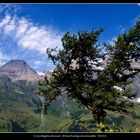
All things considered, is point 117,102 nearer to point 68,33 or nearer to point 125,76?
point 125,76

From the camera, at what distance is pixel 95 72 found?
116 feet

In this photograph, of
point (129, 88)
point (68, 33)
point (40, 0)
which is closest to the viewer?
point (40, 0)

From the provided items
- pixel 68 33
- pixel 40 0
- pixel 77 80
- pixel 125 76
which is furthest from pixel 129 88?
pixel 40 0

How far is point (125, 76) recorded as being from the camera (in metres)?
36.0

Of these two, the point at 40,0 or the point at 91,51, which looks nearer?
the point at 40,0

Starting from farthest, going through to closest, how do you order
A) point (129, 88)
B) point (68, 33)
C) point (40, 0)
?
point (129, 88), point (68, 33), point (40, 0)

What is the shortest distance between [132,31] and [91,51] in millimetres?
5394

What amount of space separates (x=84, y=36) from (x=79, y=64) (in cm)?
324

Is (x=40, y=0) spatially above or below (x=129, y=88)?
above

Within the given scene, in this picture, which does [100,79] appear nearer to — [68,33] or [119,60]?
[119,60]

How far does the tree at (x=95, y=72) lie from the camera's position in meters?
33.1

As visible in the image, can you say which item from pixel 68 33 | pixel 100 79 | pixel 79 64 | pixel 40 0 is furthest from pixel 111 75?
pixel 40 0

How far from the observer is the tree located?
33094 millimetres

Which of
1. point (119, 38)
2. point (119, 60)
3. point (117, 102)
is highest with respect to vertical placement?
point (119, 38)
